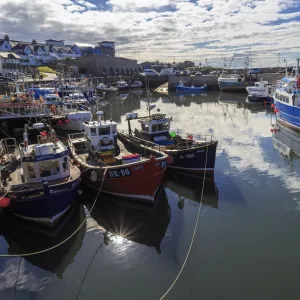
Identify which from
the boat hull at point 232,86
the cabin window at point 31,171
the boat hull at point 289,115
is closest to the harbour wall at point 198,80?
the boat hull at point 232,86

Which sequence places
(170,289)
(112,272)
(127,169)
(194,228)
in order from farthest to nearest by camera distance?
(127,169)
(194,228)
(112,272)
(170,289)

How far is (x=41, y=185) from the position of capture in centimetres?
1495

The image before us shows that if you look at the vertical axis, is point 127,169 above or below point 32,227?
above

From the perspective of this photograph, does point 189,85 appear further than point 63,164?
Yes

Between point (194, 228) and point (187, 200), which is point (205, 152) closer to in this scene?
point (187, 200)

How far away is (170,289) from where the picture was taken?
10812mm

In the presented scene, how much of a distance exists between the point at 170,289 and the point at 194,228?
4.22 metres

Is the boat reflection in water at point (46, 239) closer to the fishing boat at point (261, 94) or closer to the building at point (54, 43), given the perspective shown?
the fishing boat at point (261, 94)

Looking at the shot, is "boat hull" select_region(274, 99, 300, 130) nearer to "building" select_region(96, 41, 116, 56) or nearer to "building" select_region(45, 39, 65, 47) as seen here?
"building" select_region(96, 41, 116, 56)

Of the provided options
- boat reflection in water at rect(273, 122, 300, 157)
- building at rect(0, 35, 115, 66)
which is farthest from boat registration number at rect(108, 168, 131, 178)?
building at rect(0, 35, 115, 66)

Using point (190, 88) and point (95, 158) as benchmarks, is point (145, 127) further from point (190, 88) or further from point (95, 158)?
point (190, 88)

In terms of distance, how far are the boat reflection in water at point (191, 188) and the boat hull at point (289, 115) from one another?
18.9 meters

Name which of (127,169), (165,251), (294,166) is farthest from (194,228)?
(294,166)

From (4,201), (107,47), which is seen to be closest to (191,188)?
(4,201)
